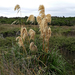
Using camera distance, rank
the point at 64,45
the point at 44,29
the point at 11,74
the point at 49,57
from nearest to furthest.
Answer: the point at 11,74
the point at 44,29
the point at 49,57
the point at 64,45

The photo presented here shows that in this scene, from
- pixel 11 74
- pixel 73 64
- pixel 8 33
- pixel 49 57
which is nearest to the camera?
pixel 11 74

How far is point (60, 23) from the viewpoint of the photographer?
11086mm

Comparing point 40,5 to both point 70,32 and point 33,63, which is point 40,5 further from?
point 70,32

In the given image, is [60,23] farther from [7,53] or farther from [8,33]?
[7,53]

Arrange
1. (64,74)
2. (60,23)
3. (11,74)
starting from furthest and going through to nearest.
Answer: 1. (60,23)
2. (64,74)
3. (11,74)

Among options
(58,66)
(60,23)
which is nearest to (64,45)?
(58,66)

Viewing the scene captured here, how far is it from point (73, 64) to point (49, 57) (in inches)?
43.7

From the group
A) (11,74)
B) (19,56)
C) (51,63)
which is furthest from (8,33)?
(11,74)

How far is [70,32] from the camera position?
24.5 ft

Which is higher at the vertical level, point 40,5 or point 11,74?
point 40,5

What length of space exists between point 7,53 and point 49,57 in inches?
49.7

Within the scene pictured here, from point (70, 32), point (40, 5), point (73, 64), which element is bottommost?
point (73, 64)

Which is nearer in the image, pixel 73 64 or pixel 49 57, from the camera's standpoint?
pixel 49 57

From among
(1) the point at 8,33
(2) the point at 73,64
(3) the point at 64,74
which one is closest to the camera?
(3) the point at 64,74
